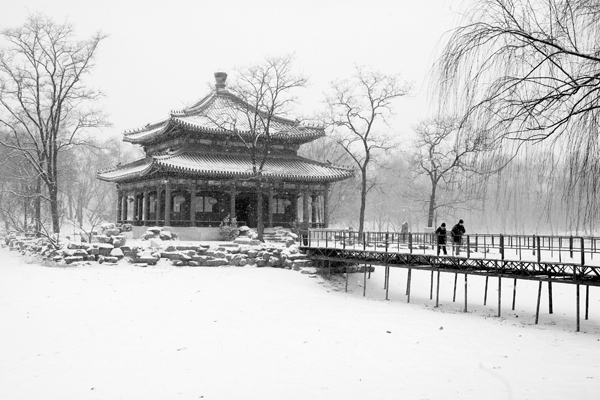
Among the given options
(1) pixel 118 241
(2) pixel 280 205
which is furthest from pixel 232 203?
(1) pixel 118 241

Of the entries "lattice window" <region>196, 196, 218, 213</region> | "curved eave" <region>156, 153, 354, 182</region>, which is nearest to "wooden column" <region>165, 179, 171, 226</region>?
"curved eave" <region>156, 153, 354, 182</region>

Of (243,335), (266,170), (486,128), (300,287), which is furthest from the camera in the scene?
(266,170)

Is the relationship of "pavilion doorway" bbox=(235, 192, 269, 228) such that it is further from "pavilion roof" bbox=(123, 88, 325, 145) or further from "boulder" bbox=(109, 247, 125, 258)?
"boulder" bbox=(109, 247, 125, 258)

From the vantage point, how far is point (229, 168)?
33.3m

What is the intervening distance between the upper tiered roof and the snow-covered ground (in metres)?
11.5

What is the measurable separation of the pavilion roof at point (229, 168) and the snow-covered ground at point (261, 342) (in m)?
8.12

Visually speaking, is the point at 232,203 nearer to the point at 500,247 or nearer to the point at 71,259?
the point at 71,259

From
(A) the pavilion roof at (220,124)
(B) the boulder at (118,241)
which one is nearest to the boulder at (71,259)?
(B) the boulder at (118,241)

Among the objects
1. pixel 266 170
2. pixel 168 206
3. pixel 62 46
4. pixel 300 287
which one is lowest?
pixel 300 287

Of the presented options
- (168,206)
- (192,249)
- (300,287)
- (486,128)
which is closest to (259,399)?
(486,128)

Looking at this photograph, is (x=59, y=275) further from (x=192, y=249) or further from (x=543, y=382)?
(x=543, y=382)

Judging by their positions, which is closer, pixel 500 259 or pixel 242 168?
pixel 500 259

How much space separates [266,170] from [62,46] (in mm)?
15981

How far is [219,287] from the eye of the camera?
74.0 feet
